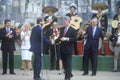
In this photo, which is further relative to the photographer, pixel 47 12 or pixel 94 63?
pixel 47 12

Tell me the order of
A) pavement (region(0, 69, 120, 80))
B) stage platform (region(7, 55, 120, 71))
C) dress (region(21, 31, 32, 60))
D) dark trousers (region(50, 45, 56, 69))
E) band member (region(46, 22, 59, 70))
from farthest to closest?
stage platform (region(7, 55, 120, 71)), dark trousers (region(50, 45, 56, 69)), band member (region(46, 22, 59, 70)), dress (region(21, 31, 32, 60)), pavement (region(0, 69, 120, 80))

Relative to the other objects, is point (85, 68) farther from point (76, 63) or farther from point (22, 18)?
point (22, 18)

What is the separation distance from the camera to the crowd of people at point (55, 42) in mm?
17359

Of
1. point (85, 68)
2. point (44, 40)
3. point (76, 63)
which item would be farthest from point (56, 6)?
point (44, 40)

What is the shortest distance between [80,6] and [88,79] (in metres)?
7.97

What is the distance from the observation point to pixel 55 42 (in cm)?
1759

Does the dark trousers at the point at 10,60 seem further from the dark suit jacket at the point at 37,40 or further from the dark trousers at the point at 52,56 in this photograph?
the dark suit jacket at the point at 37,40

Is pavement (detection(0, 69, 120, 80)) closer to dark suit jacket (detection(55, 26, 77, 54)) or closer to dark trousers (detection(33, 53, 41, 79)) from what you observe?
dark trousers (detection(33, 53, 41, 79))

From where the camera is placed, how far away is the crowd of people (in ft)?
57.0

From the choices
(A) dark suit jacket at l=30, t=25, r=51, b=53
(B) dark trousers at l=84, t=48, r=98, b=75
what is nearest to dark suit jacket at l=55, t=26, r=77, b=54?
(A) dark suit jacket at l=30, t=25, r=51, b=53

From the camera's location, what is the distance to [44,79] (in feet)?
59.3

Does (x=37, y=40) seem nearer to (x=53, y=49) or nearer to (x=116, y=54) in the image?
(x=53, y=49)

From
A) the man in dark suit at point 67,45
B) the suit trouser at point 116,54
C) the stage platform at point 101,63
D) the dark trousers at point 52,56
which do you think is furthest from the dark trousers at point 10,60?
the suit trouser at point 116,54

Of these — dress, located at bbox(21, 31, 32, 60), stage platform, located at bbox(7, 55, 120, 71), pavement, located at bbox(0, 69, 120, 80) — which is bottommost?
pavement, located at bbox(0, 69, 120, 80)
